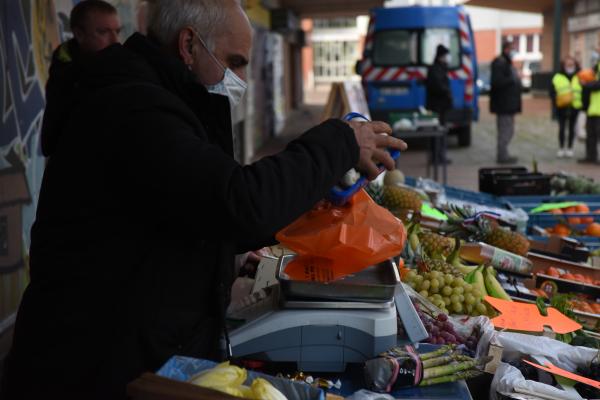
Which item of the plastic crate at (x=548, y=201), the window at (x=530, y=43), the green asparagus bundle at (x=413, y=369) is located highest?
the window at (x=530, y=43)

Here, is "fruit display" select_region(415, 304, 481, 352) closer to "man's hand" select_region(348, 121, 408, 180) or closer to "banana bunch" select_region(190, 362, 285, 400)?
"man's hand" select_region(348, 121, 408, 180)

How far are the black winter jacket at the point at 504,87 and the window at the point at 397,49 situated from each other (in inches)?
117

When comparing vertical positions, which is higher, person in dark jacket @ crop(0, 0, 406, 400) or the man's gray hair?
the man's gray hair

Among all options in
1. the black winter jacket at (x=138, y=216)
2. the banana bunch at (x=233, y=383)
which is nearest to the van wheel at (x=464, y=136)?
the black winter jacket at (x=138, y=216)

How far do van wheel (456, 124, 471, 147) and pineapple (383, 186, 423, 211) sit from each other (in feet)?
39.1

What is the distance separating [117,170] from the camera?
1.77 meters

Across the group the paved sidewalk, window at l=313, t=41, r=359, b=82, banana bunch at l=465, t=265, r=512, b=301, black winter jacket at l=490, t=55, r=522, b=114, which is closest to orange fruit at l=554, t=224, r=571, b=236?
banana bunch at l=465, t=265, r=512, b=301

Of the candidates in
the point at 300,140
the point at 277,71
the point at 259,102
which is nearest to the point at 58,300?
the point at 300,140

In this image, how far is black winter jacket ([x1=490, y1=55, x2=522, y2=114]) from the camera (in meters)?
13.1

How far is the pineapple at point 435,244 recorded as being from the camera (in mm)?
3828

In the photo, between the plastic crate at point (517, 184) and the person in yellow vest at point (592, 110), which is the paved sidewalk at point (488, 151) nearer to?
the person in yellow vest at point (592, 110)

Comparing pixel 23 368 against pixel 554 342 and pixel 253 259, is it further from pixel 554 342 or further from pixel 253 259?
pixel 554 342

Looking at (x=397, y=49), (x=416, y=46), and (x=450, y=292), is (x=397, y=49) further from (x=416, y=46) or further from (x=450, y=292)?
(x=450, y=292)

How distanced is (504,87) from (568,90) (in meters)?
1.66
